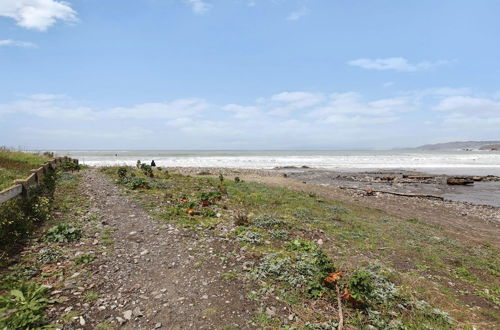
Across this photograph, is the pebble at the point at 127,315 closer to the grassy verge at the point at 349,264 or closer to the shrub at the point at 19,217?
the grassy verge at the point at 349,264

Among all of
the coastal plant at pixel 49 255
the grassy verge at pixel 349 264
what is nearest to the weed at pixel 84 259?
the coastal plant at pixel 49 255

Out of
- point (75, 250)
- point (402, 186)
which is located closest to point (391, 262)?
point (75, 250)

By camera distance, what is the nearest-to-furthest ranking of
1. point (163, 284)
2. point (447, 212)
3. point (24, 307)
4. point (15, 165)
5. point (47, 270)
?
1. point (24, 307)
2. point (163, 284)
3. point (47, 270)
4. point (447, 212)
5. point (15, 165)

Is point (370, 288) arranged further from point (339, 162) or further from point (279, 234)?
point (339, 162)

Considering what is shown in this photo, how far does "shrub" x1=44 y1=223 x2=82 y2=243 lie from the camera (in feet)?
22.9

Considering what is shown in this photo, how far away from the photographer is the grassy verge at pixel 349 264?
5.00 m

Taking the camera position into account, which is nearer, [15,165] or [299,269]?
[299,269]

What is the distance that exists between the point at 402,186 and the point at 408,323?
2498 centimetres

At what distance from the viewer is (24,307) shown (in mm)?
4238

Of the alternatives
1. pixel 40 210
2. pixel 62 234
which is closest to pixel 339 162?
pixel 40 210

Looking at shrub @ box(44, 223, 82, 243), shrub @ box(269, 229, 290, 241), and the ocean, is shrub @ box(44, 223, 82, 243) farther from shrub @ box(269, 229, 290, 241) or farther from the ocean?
the ocean

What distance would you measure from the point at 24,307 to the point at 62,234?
324 centimetres

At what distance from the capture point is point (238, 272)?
5.98 m

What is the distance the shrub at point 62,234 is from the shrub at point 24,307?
89.6 inches
